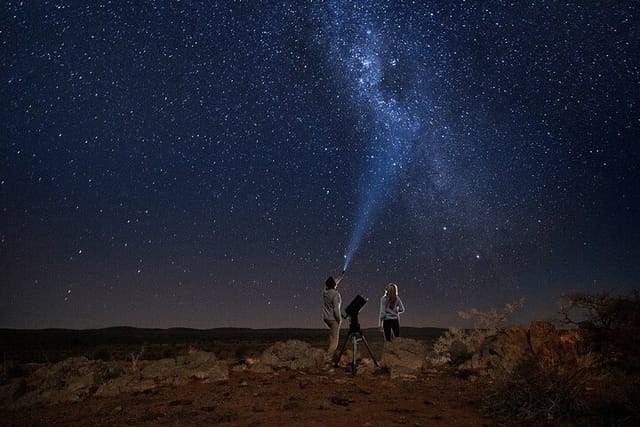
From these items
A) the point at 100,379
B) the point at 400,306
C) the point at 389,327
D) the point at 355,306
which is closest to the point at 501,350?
the point at 400,306

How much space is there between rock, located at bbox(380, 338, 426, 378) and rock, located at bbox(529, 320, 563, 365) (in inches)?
107

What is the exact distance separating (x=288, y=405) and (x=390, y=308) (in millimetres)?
5665

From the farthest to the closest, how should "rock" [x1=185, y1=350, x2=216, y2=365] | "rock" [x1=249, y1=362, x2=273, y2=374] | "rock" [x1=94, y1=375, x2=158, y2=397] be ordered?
1. "rock" [x1=185, y1=350, x2=216, y2=365]
2. "rock" [x1=249, y1=362, x2=273, y2=374]
3. "rock" [x1=94, y1=375, x2=158, y2=397]

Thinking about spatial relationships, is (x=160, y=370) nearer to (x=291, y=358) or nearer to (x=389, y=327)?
(x=291, y=358)

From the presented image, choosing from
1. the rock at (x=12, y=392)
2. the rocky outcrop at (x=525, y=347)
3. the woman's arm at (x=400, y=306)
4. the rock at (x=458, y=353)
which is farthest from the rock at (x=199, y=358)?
the rock at (x=458, y=353)

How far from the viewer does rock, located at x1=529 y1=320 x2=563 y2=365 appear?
10.5 metres

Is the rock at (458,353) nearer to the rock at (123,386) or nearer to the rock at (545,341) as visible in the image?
the rock at (545,341)

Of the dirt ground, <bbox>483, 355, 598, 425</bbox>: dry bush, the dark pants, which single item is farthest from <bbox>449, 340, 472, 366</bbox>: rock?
<bbox>483, 355, 598, 425</bbox>: dry bush

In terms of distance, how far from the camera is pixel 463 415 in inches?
263

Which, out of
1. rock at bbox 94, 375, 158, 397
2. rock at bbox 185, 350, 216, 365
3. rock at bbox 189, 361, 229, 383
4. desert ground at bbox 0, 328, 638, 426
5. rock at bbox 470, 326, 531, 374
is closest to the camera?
desert ground at bbox 0, 328, 638, 426

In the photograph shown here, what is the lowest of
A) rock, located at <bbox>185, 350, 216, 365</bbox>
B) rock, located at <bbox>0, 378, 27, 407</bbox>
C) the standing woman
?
rock, located at <bbox>0, 378, 27, 407</bbox>

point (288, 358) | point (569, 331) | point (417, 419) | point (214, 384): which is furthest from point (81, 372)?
point (569, 331)

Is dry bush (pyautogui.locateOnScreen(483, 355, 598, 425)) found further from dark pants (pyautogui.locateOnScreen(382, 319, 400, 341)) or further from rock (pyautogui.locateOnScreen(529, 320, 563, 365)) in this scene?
dark pants (pyautogui.locateOnScreen(382, 319, 400, 341))

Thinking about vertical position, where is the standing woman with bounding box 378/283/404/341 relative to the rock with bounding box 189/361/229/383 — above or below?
above
